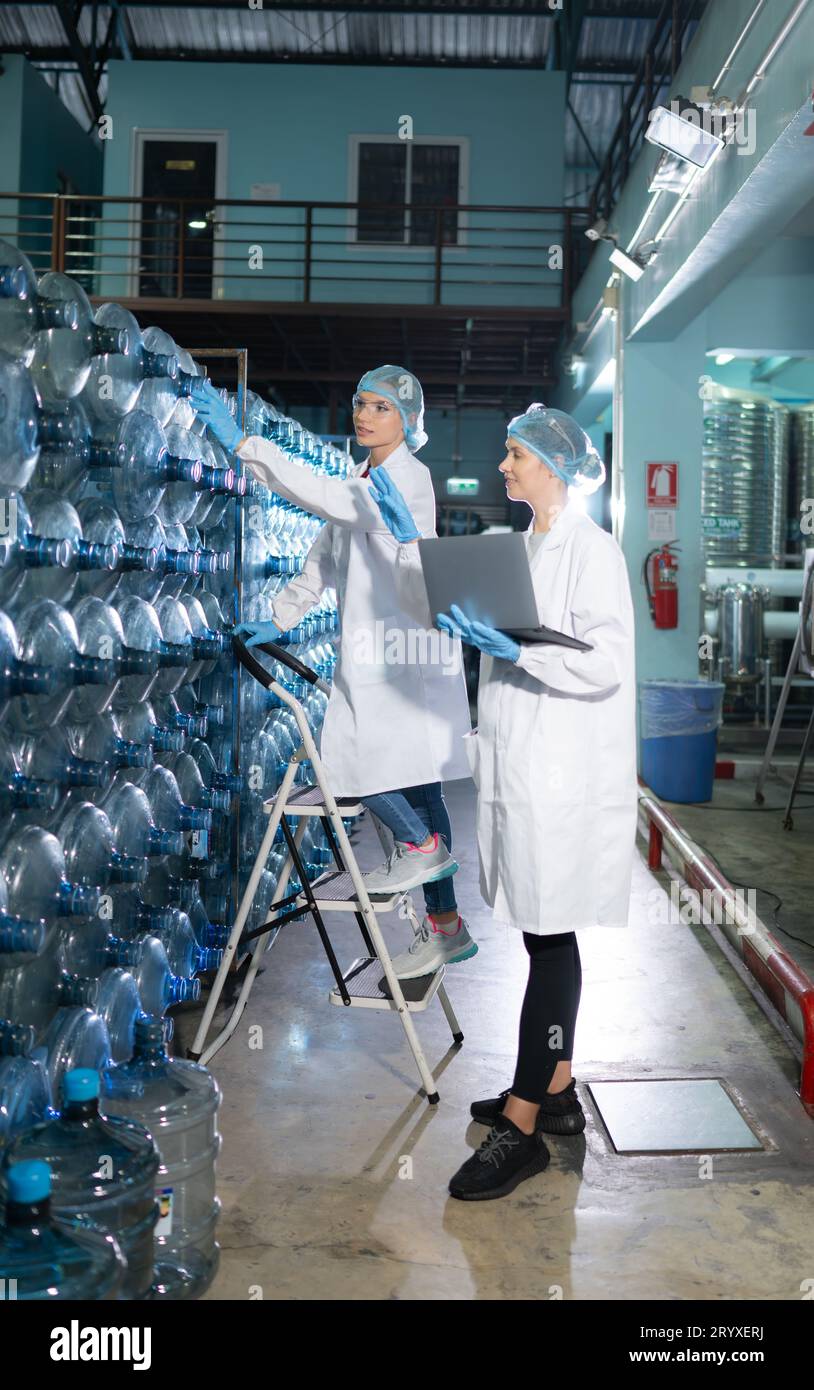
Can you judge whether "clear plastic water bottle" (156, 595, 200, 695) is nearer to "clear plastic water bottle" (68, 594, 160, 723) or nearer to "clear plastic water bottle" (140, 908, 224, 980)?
"clear plastic water bottle" (68, 594, 160, 723)

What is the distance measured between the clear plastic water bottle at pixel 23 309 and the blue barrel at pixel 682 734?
5256 mm

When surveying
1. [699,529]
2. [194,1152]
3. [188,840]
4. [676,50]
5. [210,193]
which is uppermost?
[210,193]

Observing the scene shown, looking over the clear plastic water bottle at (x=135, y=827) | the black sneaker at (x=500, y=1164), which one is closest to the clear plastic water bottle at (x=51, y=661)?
the clear plastic water bottle at (x=135, y=827)

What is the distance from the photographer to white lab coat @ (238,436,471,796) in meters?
3.17

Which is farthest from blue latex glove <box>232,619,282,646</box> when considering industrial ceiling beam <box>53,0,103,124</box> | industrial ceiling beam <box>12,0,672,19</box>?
industrial ceiling beam <box>53,0,103,124</box>

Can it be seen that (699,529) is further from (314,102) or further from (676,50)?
(314,102)

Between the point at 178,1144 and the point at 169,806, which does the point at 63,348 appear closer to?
the point at 169,806

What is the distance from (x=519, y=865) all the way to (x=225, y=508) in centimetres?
173

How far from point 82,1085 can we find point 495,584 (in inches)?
50.9

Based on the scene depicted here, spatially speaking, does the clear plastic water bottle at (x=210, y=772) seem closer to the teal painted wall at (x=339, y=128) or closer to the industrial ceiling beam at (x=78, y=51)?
the teal painted wall at (x=339, y=128)

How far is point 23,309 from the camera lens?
2.34m

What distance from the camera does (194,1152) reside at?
2314 mm

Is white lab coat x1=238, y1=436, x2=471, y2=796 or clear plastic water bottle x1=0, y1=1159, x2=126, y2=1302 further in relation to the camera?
white lab coat x1=238, y1=436, x2=471, y2=796
